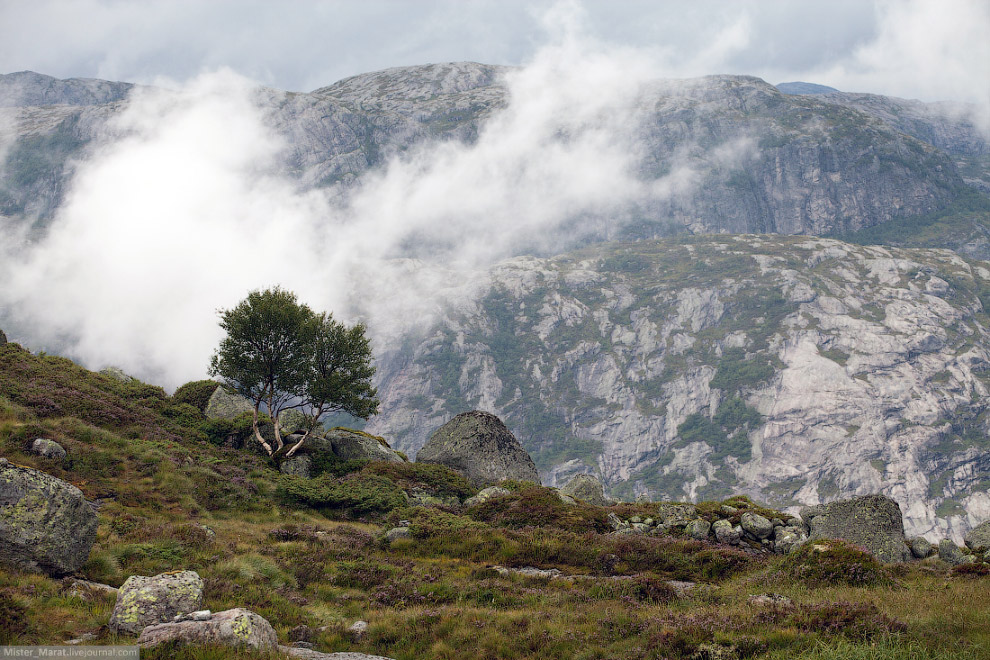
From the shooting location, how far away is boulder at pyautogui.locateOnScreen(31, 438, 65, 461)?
25.3m

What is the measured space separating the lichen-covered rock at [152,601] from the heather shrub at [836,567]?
55.3 ft

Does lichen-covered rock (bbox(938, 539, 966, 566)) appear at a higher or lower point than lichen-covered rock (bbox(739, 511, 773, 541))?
lower

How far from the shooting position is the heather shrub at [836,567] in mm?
16062

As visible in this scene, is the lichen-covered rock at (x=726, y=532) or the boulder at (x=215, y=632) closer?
the boulder at (x=215, y=632)

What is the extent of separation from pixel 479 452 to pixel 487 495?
14.5 m

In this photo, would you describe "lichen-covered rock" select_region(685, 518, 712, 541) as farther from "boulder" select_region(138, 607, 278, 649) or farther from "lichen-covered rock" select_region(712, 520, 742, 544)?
"boulder" select_region(138, 607, 278, 649)

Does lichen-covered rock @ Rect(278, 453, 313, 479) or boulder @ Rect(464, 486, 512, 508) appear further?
lichen-covered rock @ Rect(278, 453, 313, 479)

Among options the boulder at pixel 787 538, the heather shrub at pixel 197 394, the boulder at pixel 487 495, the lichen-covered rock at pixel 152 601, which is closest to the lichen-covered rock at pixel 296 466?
the boulder at pixel 487 495

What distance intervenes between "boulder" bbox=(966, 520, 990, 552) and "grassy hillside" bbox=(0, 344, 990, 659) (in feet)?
19.3

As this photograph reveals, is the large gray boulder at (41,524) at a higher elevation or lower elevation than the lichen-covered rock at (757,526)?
higher

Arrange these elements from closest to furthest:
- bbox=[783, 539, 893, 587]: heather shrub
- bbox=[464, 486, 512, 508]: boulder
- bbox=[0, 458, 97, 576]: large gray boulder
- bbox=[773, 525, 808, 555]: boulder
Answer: bbox=[0, 458, 97, 576]: large gray boulder < bbox=[783, 539, 893, 587]: heather shrub < bbox=[773, 525, 808, 555]: boulder < bbox=[464, 486, 512, 508]: boulder

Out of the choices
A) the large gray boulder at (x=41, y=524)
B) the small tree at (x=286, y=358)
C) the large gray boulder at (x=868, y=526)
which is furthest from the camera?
the small tree at (x=286, y=358)

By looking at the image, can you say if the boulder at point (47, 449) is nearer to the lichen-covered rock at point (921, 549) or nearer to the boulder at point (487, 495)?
the boulder at point (487, 495)

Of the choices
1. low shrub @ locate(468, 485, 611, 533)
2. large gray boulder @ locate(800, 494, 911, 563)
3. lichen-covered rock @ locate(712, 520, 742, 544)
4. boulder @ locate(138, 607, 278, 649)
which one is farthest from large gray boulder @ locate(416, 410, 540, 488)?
boulder @ locate(138, 607, 278, 649)
